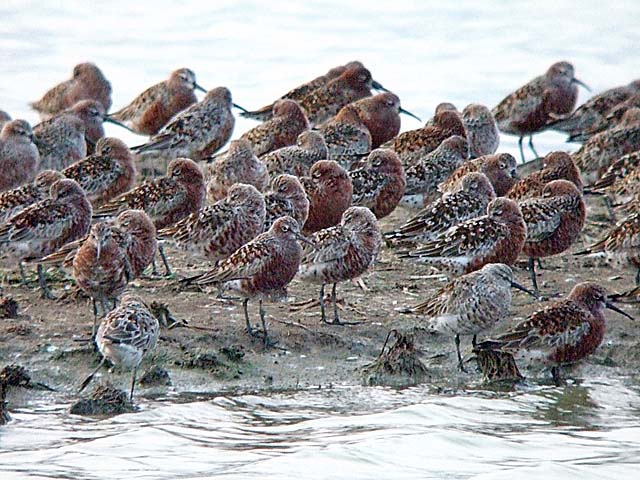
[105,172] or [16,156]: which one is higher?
[16,156]

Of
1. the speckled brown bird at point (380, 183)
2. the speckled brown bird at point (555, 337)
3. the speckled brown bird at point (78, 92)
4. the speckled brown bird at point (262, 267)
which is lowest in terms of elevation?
the speckled brown bird at point (555, 337)

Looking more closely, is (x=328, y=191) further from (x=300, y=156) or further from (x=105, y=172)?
(x=105, y=172)

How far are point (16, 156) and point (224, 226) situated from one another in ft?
11.9

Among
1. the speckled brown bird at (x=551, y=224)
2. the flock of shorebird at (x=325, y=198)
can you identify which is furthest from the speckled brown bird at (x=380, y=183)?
the speckled brown bird at (x=551, y=224)

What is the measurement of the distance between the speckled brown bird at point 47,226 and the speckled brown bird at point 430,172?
3232 millimetres

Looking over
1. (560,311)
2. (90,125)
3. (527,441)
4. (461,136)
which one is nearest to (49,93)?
(90,125)

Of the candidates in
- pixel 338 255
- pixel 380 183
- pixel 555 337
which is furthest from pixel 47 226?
pixel 555 337

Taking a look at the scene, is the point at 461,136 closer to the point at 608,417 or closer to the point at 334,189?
the point at 334,189

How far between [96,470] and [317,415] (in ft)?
5.45

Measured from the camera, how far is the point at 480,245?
1077cm

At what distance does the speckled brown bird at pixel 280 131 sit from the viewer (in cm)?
1430

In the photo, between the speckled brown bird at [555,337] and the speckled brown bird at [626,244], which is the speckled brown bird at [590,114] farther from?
the speckled brown bird at [555,337]

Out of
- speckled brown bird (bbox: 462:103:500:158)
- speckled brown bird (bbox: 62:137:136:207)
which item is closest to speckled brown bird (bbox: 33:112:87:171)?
speckled brown bird (bbox: 62:137:136:207)

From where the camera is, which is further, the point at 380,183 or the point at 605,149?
the point at 605,149
